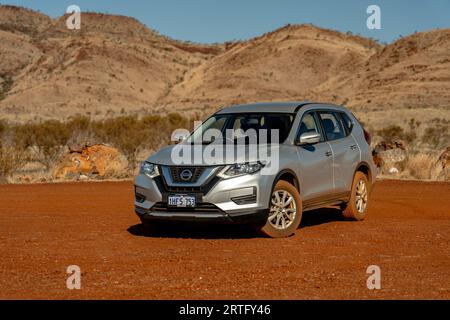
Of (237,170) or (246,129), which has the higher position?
(246,129)

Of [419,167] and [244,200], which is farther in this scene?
[419,167]

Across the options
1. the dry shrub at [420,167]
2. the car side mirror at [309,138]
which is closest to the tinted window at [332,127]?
the car side mirror at [309,138]

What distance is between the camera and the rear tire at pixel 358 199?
12367 millimetres

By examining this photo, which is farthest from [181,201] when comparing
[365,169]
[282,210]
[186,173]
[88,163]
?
[88,163]

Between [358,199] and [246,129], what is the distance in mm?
2355

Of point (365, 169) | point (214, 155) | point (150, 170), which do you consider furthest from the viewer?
point (365, 169)

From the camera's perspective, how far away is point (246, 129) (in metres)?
11.4

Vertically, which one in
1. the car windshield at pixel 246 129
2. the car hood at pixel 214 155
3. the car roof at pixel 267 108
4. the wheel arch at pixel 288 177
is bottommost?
the wheel arch at pixel 288 177

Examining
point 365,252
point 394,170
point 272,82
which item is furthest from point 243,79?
point 365,252

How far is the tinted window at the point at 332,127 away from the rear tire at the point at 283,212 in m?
1.65

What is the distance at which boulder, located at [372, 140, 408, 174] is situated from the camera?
902 inches

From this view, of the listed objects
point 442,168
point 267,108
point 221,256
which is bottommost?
point 221,256

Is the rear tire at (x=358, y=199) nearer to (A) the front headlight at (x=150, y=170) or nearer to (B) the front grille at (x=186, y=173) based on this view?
(B) the front grille at (x=186, y=173)

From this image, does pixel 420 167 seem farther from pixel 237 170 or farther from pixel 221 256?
pixel 221 256
